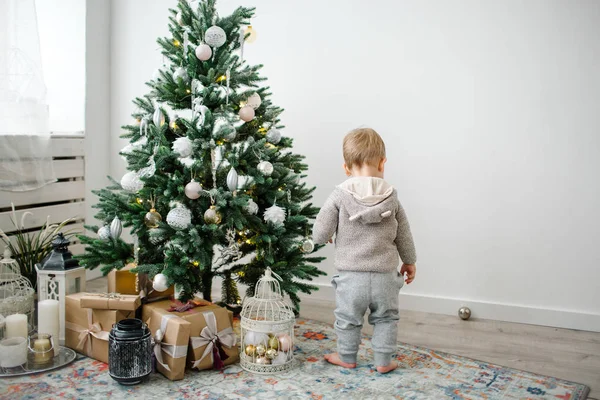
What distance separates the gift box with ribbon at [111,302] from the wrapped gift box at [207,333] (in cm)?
7

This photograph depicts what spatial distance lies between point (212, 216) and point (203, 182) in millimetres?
203

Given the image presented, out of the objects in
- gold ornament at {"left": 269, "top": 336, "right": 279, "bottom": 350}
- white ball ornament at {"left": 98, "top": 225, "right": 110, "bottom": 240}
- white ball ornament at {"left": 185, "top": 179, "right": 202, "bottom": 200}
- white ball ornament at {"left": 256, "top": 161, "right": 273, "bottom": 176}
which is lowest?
gold ornament at {"left": 269, "top": 336, "right": 279, "bottom": 350}

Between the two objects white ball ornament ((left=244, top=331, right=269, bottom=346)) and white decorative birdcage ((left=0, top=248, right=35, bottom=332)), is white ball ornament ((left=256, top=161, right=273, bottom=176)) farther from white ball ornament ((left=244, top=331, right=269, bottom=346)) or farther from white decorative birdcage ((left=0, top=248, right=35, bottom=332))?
white decorative birdcage ((left=0, top=248, right=35, bottom=332))

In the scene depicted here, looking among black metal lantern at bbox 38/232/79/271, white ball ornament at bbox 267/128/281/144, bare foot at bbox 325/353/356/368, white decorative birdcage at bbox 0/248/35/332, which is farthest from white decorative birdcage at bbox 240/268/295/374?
white decorative birdcage at bbox 0/248/35/332

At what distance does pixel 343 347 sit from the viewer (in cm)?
229

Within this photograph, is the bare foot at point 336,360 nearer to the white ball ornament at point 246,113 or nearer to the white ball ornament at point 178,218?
the white ball ornament at point 178,218

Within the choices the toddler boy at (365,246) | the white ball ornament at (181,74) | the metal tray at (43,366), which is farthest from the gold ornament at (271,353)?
the white ball ornament at (181,74)

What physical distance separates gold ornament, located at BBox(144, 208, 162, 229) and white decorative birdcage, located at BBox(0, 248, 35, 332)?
670 mm

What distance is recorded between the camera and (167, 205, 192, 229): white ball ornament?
2270 mm

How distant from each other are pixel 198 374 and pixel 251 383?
22cm

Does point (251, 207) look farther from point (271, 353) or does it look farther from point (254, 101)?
point (271, 353)

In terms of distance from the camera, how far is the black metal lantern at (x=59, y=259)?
8.18ft

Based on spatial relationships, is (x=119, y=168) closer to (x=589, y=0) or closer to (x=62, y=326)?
(x=62, y=326)

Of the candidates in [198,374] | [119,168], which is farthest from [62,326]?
[119,168]
